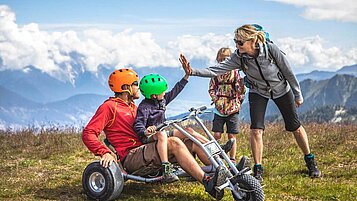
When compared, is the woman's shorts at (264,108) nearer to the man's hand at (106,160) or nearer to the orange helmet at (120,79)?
the orange helmet at (120,79)

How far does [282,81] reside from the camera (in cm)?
825

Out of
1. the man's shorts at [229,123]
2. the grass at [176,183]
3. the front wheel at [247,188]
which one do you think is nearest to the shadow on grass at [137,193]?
the grass at [176,183]

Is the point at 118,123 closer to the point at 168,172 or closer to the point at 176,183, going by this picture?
the point at 168,172

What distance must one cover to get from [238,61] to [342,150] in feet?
16.6

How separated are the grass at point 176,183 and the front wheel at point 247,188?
31.6 inches

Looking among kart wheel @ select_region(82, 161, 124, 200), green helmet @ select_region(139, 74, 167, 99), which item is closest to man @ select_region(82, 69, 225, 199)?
kart wheel @ select_region(82, 161, 124, 200)

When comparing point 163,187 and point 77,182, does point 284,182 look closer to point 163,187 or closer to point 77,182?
point 163,187

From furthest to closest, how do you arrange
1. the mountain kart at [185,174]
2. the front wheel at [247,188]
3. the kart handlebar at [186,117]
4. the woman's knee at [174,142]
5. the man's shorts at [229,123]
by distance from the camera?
the man's shorts at [229,123], the woman's knee at [174,142], the kart handlebar at [186,117], the mountain kart at [185,174], the front wheel at [247,188]

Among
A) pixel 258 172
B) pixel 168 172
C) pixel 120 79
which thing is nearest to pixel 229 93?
pixel 258 172

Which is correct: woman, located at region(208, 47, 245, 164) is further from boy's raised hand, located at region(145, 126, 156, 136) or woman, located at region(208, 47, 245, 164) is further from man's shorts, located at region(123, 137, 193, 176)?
boy's raised hand, located at region(145, 126, 156, 136)

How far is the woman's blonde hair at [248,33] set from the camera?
7621mm

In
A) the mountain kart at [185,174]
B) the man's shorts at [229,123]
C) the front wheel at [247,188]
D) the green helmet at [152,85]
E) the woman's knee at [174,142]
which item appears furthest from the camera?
the man's shorts at [229,123]

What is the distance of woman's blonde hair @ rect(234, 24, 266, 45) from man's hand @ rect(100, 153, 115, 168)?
2.81 m

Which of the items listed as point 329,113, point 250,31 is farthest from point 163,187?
point 329,113
